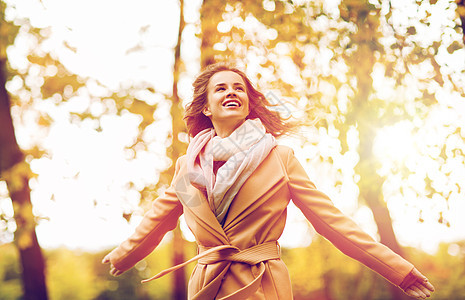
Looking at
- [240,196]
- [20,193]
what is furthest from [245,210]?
[20,193]

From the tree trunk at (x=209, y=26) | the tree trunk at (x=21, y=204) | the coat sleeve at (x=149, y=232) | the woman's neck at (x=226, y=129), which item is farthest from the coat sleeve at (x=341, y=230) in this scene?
the tree trunk at (x=21, y=204)

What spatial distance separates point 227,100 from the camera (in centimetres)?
262

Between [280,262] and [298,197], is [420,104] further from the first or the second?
[280,262]

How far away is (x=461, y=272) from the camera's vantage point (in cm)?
1198

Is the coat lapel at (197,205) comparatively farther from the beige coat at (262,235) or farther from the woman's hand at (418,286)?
the woman's hand at (418,286)

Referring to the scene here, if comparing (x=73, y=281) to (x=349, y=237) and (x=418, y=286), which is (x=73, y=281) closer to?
(x=349, y=237)

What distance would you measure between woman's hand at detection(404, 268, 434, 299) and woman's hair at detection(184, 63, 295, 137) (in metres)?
1.16

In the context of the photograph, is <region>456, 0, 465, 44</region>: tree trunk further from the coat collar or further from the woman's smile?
the coat collar

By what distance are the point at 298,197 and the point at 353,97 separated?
2163mm

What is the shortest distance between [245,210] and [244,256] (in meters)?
0.24

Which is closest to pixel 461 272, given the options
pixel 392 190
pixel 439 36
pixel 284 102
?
pixel 392 190

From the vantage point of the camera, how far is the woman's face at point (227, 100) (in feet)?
8.55

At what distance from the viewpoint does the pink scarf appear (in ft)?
7.86

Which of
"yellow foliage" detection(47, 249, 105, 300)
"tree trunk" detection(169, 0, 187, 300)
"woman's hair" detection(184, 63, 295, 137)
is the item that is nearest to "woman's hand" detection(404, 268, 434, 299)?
"woman's hair" detection(184, 63, 295, 137)
